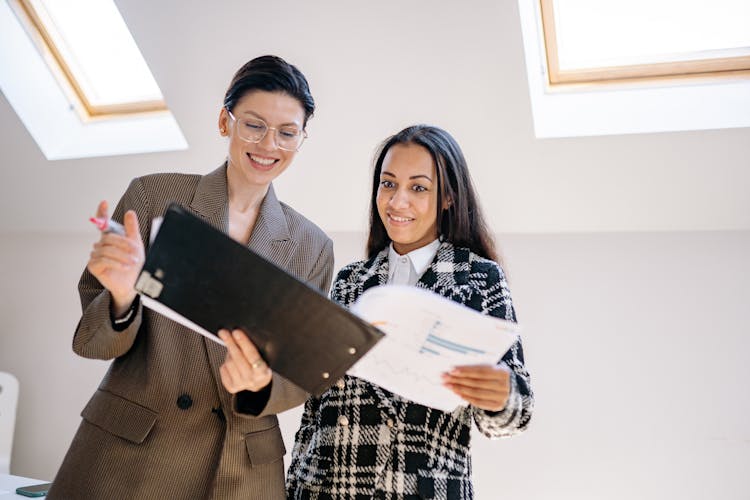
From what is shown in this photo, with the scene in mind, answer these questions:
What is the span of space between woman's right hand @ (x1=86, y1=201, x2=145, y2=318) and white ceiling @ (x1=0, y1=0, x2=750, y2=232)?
1.73 meters

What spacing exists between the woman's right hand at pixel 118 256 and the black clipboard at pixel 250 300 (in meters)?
0.10

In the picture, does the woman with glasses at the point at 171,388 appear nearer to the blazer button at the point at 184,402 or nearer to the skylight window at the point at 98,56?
the blazer button at the point at 184,402

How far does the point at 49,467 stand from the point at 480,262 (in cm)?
313

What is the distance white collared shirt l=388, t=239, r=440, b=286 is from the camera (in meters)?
1.57

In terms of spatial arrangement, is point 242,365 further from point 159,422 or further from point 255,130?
point 255,130

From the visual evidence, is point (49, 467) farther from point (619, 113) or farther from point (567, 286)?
point (619, 113)

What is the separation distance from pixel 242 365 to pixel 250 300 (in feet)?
0.46

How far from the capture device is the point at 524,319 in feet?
10.0

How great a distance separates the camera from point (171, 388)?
139 cm

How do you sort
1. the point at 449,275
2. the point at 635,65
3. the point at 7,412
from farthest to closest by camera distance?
the point at 7,412, the point at 635,65, the point at 449,275

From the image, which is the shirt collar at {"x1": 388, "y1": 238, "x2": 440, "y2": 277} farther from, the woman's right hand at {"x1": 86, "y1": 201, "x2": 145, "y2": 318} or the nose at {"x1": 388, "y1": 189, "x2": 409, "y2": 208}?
the woman's right hand at {"x1": 86, "y1": 201, "x2": 145, "y2": 318}

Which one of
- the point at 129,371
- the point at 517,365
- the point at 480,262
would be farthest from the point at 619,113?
the point at 129,371

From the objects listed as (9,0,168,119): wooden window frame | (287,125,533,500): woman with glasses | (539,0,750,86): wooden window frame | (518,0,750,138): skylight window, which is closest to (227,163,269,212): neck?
(287,125,533,500): woman with glasses

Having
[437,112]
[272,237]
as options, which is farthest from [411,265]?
[437,112]
